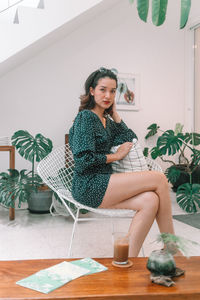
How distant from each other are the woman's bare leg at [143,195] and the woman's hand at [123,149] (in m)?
0.19

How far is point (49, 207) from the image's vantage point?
132 inches

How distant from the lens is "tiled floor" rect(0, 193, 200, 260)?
2217 millimetres

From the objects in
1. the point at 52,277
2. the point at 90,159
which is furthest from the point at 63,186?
the point at 52,277

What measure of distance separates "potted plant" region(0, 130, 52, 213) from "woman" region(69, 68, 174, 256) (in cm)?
119

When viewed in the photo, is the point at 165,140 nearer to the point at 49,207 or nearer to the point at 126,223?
the point at 126,223

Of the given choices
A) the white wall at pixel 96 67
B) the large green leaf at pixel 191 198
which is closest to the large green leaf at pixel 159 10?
the large green leaf at pixel 191 198

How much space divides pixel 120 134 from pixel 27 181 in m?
1.32

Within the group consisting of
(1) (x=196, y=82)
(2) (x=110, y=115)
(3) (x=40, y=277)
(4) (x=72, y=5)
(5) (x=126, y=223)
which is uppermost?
(4) (x=72, y=5)

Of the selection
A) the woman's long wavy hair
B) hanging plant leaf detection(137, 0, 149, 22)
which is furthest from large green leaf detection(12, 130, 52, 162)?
hanging plant leaf detection(137, 0, 149, 22)

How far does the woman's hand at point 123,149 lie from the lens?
1876mm

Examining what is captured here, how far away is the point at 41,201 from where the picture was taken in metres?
3.34

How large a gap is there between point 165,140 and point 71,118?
5.00 ft

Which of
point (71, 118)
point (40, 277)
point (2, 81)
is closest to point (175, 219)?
point (71, 118)

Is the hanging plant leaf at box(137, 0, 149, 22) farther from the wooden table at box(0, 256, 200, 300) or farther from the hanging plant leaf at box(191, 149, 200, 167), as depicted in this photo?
the hanging plant leaf at box(191, 149, 200, 167)
